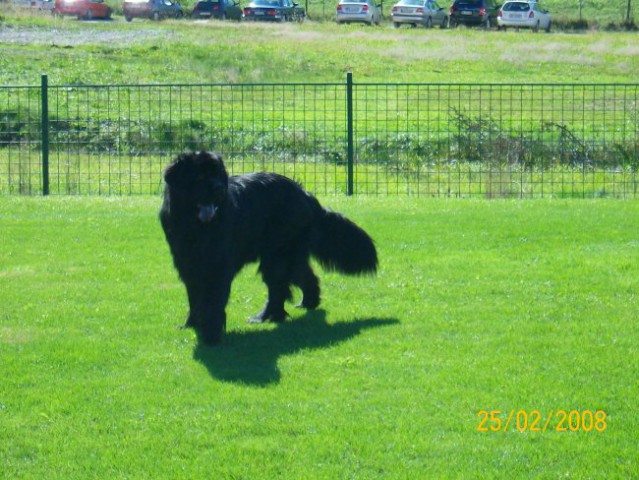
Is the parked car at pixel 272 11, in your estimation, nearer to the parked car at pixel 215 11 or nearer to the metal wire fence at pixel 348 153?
the parked car at pixel 215 11

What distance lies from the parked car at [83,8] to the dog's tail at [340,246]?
1865 inches

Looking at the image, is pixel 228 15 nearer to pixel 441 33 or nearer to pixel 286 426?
pixel 441 33

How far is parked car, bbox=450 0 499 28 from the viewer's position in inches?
2189

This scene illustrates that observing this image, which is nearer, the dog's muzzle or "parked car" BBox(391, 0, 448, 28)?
the dog's muzzle

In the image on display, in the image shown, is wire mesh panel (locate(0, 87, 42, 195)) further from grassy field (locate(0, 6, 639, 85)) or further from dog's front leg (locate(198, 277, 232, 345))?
grassy field (locate(0, 6, 639, 85))

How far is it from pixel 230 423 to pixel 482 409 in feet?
→ 5.03

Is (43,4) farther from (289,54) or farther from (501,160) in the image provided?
(501,160)

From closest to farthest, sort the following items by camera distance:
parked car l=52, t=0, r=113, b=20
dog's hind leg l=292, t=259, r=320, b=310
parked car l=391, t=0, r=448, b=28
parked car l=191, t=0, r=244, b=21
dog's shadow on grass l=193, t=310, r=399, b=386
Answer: dog's shadow on grass l=193, t=310, r=399, b=386, dog's hind leg l=292, t=259, r=320, b=310, parked car l=52, t=0, r=113, b=20, parked car l=391, t=0, r=448, b=28, parked car l=191, t=0, r=244, b=21

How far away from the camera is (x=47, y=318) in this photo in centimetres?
898

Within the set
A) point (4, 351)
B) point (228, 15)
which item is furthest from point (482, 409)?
point (228, 15)

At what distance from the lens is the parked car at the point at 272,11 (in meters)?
55.3
